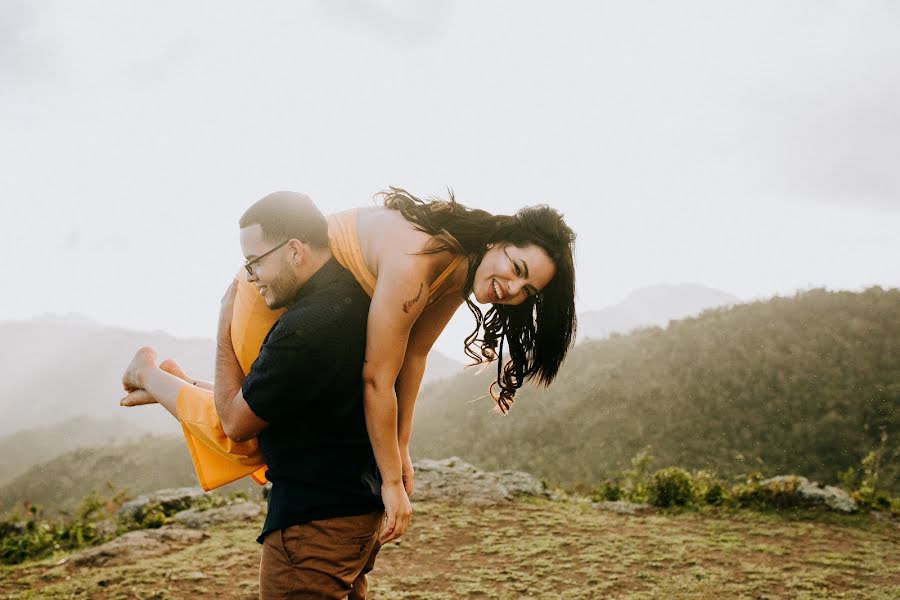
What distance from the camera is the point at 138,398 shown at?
2.65 m

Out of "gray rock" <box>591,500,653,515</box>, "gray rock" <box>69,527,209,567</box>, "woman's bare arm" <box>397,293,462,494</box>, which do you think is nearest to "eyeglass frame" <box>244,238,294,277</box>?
"woman's bare arm" <box>397,293,462,494</box>

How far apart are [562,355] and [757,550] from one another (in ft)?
10.9

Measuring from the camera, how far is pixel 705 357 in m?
17.2

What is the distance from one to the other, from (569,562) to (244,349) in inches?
129

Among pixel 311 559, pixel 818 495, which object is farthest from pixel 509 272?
pixel 818 495

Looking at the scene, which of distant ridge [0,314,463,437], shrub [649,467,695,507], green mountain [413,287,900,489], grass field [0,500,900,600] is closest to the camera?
grass field [0,500,900,600]

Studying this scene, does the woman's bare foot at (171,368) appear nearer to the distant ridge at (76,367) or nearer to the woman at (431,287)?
the woman at (431,287)

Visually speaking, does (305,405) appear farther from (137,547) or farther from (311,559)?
(137,547)

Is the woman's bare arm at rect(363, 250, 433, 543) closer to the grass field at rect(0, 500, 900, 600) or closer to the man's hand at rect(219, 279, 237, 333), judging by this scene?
the man's hand at rect(219, 279, 237, 333)

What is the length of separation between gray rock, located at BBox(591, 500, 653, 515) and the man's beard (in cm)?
490

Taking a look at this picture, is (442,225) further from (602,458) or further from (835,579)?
(602,458)

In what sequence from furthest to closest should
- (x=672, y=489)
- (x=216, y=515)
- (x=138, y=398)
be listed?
(x=672, y=489), (x=216, y=515), (x=138, y=398)

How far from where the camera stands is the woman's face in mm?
2113

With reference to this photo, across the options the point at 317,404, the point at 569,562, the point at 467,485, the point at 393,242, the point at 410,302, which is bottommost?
the point at 569,562
